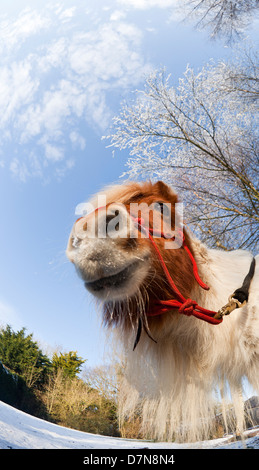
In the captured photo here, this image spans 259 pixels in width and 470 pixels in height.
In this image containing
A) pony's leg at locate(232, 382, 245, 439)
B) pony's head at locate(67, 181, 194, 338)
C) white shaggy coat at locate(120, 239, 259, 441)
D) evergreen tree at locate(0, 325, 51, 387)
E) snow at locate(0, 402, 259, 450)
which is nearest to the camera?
pony's head at locate(67, 181, 194, 338)

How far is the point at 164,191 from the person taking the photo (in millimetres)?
Result: 734

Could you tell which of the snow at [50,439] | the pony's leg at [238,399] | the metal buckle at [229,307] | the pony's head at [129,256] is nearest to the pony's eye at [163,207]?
the pony's head at [129,256]

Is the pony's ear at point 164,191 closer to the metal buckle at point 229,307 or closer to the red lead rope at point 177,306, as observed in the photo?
the red lead rope at point 177,306

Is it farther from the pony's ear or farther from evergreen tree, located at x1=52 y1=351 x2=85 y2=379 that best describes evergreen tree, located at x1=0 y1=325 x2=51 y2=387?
the pony's ear

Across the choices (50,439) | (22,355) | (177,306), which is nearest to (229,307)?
(177,306)

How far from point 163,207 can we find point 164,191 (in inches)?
2.2

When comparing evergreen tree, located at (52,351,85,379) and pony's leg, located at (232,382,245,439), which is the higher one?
evergreen tree, located at (52,351,85,379)

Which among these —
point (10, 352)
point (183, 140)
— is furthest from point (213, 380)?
point (183, 140)

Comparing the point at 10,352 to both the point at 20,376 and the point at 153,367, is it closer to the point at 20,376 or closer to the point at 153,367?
the point at 20,376

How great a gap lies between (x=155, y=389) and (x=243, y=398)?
23cm

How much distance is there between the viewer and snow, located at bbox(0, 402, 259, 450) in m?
1.04

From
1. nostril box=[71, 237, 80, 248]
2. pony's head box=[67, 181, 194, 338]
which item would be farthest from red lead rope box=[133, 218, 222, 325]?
nostril box=[71, 237, 80, 248]

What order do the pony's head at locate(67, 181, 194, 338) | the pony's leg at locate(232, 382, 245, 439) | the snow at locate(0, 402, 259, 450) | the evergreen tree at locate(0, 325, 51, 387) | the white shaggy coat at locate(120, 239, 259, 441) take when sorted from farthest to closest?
the evergreen tree at locate(0, 325, 51, 387) → the snow at locate(0, 402, 259, 450) → the pony's leg at locate(232, 382, 245, 439) → the white shaggy coat at locate(120, 239, 259, 441) → the pony's head at locate(67, 181, 194, 338)

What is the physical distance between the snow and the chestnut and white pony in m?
0.24
